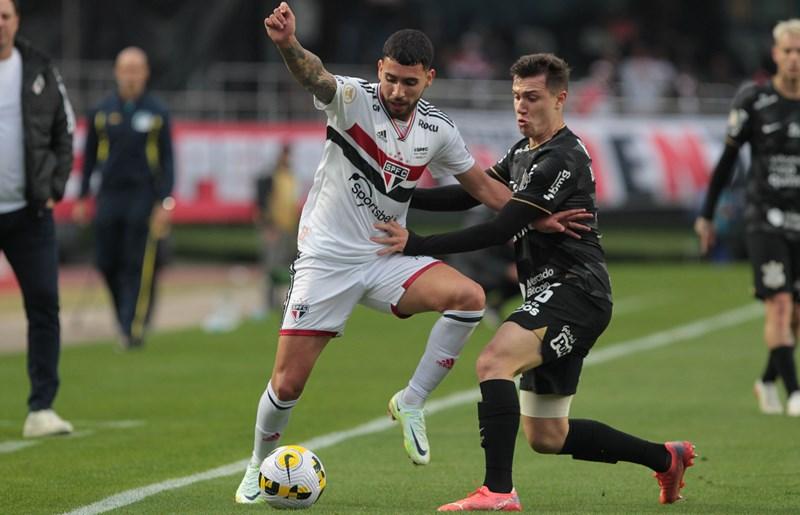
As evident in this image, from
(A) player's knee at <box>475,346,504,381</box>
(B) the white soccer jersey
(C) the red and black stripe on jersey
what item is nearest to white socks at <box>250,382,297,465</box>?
(B) the white soccer jersey

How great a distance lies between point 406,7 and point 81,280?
35.2 feet

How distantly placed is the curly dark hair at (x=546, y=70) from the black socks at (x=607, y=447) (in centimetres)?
157

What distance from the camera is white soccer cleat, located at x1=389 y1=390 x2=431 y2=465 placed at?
7.85 meters

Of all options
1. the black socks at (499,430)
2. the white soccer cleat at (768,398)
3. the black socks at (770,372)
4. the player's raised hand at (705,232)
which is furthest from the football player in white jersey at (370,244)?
the white soccer cleat at (768,398)

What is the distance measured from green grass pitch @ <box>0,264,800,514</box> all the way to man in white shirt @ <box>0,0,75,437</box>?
1.57 feet

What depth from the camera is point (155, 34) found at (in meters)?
28.5

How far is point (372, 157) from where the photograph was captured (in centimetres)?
784

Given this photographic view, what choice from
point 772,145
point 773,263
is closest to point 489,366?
point 773,263

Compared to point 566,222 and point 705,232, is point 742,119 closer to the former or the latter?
point 705,232

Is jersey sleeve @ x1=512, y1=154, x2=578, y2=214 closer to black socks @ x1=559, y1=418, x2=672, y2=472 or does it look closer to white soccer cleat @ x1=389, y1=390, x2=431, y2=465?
black socks @ x1=559, y1=418, x2=672, y2=472

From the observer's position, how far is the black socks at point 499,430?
7207 millimetres

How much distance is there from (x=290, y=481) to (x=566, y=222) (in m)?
1.72

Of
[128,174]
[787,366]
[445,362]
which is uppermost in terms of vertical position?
[445,362]

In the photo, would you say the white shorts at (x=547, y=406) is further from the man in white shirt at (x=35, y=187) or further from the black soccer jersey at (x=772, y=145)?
the black soccer jersey at (x=772, y=145)
